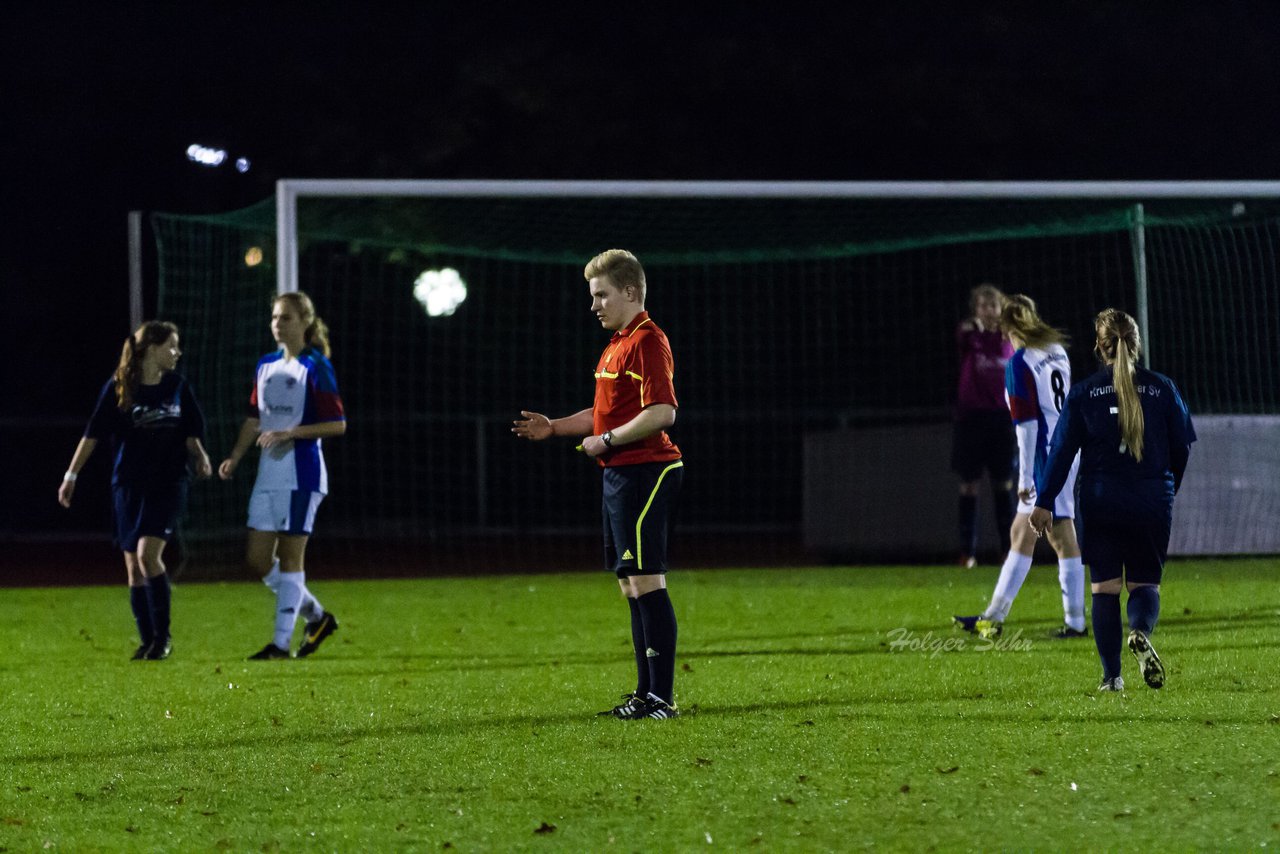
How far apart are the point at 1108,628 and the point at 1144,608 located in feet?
0.59

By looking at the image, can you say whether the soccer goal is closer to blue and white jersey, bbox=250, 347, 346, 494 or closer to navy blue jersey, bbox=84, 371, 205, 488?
navy blue jersey, bbox=84, 371, 205, 488

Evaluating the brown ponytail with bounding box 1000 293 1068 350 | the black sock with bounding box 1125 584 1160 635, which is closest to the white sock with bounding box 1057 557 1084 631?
the brown ponytail with bounding box 1000 293 1068 350

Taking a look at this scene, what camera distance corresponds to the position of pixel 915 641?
8922 millimetres

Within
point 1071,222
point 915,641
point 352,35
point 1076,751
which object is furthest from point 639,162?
point 1076,751

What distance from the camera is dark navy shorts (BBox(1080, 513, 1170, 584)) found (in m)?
6.64

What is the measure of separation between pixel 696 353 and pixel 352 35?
7143 millimetres

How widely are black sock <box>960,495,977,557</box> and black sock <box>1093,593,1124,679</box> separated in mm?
6777

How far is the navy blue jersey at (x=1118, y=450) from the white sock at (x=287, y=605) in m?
4.07

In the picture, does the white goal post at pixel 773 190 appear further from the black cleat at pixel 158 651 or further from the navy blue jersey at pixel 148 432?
Answer: the black cleat at pixel 158 651

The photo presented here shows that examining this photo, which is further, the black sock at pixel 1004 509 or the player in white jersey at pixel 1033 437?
the black sock at pixel 1004 509

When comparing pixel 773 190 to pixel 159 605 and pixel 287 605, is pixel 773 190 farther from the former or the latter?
pixel 159 605

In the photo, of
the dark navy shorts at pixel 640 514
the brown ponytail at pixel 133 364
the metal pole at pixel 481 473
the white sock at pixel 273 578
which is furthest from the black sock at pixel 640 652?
the metal pole at pixel 481 473

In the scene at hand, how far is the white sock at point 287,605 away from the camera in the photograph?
887cm

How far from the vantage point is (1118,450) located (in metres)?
6.64
